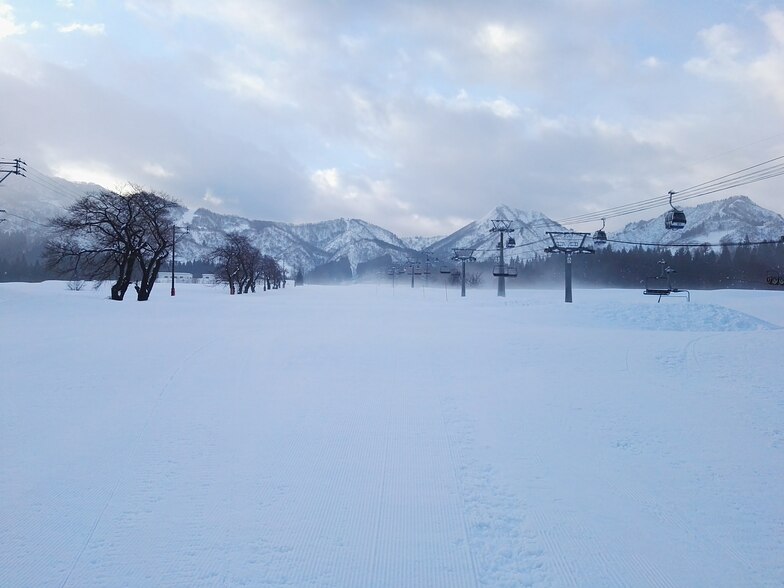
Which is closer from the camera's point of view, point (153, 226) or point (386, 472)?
point (386, 472)

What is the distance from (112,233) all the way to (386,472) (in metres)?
40.6

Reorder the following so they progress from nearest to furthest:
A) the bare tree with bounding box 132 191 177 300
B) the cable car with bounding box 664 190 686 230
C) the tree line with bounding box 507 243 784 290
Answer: the cable car with bounding box 664 190 686 230 < the bare tree with bounding box 132 191 177 300 < the tree line with bounding box 507 243 784 290

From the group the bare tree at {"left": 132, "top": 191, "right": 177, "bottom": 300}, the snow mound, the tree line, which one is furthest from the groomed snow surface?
the tree line

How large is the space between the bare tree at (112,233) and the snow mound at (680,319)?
116ft

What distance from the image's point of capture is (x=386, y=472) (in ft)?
19.7

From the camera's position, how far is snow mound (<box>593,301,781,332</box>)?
25094 mm

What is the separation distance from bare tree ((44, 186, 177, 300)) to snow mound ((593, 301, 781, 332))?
35.3 metres

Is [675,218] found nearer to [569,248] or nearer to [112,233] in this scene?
[569,248]

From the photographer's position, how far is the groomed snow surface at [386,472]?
414 centimetres

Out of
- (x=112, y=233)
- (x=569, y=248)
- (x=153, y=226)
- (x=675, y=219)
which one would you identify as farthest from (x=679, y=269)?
(x=112, y=233)

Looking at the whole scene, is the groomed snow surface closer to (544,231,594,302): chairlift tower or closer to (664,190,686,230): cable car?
(664,190,686,230): cable car

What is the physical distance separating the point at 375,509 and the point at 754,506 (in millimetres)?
4285

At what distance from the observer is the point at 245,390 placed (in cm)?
996

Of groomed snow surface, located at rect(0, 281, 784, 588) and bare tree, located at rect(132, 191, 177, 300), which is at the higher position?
bare tree, located at rect(132, 191, 177, 300)
